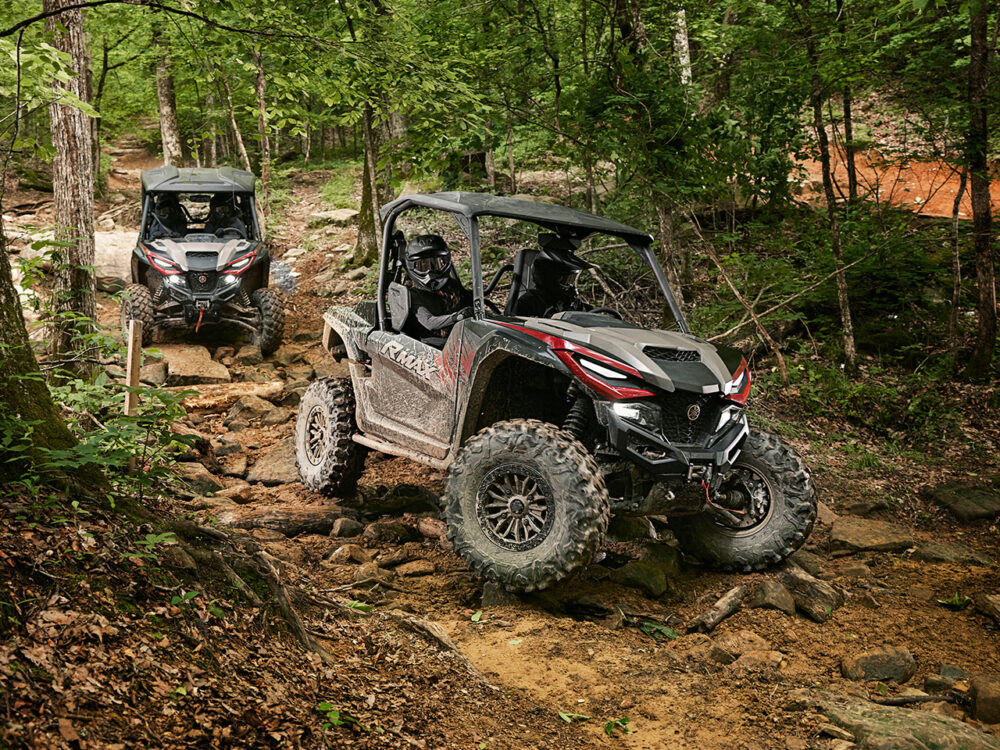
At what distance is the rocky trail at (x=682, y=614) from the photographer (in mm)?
2875

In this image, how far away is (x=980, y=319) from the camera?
7852mm

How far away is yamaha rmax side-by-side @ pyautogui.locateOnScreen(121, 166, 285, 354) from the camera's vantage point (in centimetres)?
929

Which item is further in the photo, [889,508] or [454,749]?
[889,508]

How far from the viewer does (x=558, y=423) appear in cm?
496

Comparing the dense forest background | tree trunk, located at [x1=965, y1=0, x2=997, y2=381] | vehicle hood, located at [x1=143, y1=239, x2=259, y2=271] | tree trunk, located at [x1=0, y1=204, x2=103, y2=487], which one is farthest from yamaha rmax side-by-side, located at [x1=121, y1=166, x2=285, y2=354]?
tree trunk, located at [x1=965, y1=0, x2=997, y2=381]

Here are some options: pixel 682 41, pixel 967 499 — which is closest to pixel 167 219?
pixel 682 41

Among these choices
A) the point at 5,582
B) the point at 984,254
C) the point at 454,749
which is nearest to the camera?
the point at 5,582

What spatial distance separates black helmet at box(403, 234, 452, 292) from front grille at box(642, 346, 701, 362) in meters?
1.90

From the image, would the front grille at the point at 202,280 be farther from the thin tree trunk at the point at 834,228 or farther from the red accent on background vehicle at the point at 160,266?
the thin tree trunk at the point at 834,228

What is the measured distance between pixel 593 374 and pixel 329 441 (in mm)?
2703

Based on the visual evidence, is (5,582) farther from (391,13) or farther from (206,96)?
(206,96)

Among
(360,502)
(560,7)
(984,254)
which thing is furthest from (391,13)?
(984,254)

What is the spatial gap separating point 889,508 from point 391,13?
24.9 feet

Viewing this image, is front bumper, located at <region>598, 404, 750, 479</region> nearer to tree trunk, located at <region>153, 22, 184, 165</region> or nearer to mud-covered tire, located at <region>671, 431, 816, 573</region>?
mud-covered tire, located at <region>671, 431, 816, 573</region>
